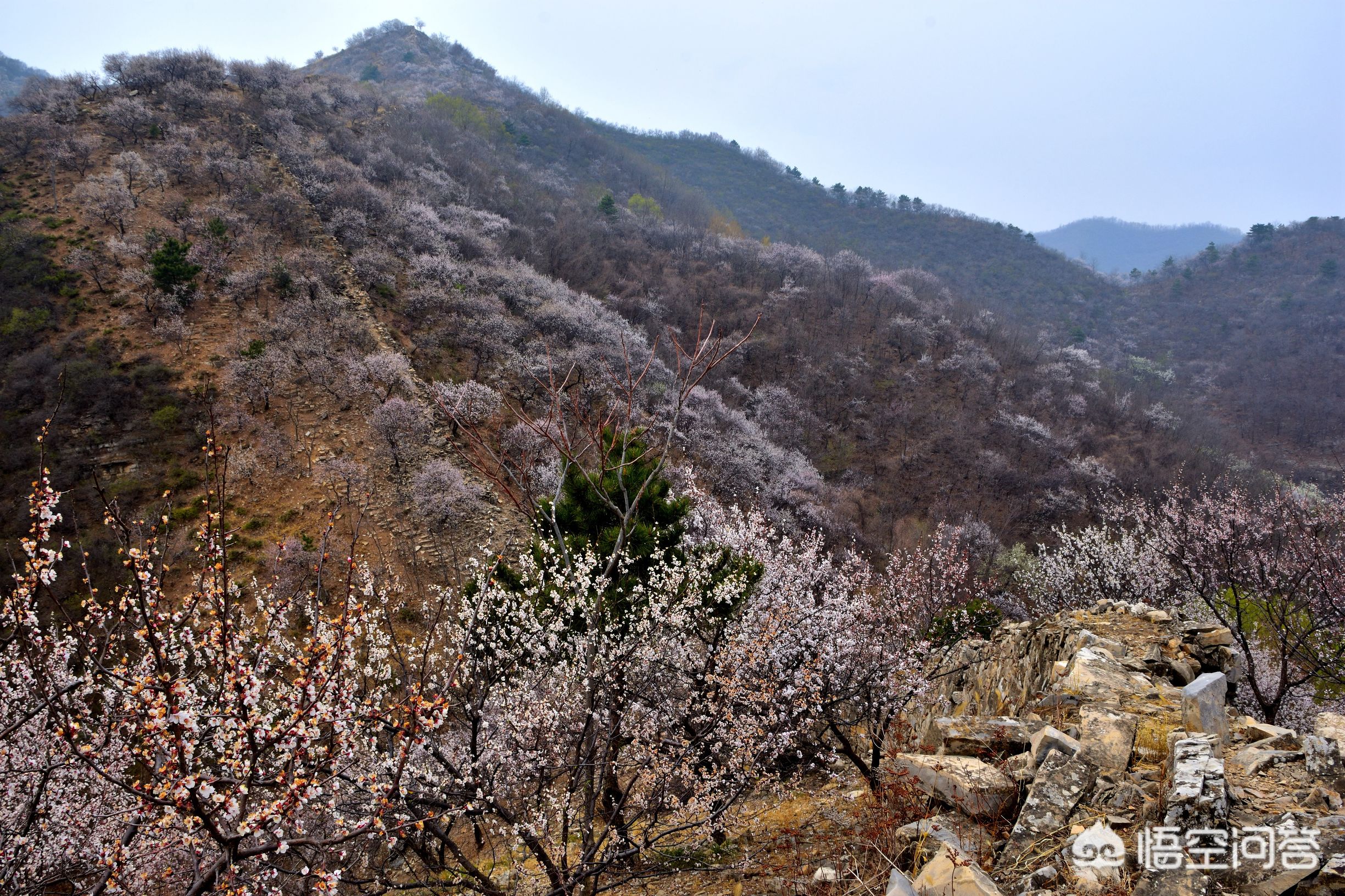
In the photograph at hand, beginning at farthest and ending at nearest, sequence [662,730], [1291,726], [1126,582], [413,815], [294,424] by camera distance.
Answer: [294,424], [1126,582], [1291,726], [662,730], [413,815]

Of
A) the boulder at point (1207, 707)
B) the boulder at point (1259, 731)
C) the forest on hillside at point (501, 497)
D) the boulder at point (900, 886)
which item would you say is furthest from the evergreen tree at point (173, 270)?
the boulder at point (1259, 731)

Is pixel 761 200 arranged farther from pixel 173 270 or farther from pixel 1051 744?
pixel 1051 744

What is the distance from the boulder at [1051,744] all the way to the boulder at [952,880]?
128cm

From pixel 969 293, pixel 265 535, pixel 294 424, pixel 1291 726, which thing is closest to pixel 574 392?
pixel 294 424

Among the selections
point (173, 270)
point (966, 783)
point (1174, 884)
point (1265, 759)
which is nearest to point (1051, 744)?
point (966, 783)

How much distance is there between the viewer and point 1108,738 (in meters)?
4.79

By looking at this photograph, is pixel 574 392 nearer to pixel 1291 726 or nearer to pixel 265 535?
pixel 265 535

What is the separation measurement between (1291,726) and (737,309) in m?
35.0

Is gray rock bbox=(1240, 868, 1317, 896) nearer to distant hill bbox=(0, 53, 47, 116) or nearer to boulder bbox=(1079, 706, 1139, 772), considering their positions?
boulder bbox=(1079, 706, 1139, 772)

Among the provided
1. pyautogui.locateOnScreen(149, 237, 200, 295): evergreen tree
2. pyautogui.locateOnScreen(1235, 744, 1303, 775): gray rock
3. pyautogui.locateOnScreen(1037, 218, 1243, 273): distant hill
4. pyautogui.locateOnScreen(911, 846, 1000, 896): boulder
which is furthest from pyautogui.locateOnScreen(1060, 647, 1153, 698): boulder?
pyautogui.locateOnScreen(1037, 218, 1243, 273): distant hill

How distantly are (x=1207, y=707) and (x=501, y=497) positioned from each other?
18.5 meters

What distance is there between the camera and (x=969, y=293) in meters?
63.4

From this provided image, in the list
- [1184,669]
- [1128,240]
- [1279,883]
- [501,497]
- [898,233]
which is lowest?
[501,497]

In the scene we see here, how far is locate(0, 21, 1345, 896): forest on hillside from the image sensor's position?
4.90 m
